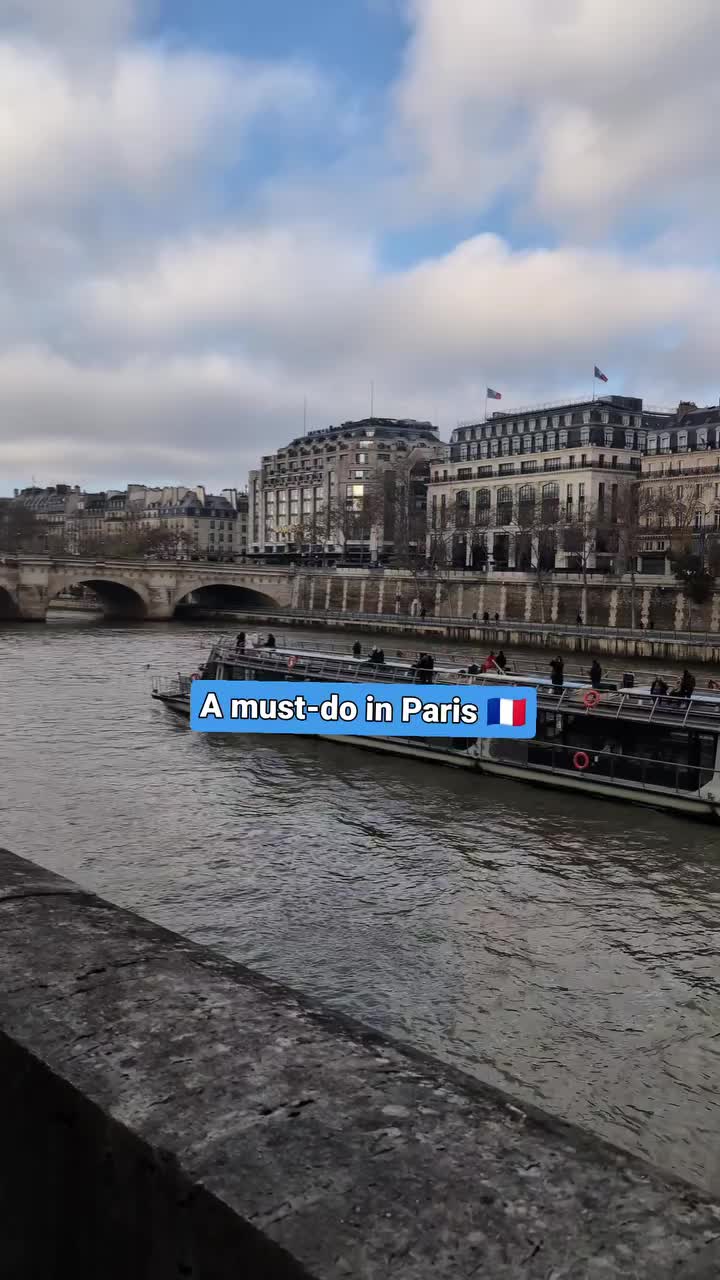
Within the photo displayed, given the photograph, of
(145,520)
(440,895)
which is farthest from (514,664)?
(145,520)

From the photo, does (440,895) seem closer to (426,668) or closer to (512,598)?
(426,668)

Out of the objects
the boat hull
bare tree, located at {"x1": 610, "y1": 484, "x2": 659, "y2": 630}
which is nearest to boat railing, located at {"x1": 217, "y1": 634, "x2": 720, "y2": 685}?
the boat hull

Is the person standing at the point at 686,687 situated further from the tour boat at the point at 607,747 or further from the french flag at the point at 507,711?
the french flag at the point at 507,711

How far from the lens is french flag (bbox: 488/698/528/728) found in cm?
2306

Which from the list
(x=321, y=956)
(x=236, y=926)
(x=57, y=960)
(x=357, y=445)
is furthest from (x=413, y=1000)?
(x=357, y=445)

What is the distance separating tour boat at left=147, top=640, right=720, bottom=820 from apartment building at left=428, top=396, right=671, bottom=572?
1937 inches

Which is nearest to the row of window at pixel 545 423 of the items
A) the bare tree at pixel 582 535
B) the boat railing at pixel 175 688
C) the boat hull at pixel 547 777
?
the bare tree at pixel 582 535

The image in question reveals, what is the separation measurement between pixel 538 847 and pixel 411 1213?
1606cm

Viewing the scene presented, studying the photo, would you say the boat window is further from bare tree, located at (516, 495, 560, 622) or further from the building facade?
the building facade

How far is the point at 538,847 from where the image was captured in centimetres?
1761

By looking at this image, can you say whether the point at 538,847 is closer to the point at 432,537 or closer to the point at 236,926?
the point at 236,926

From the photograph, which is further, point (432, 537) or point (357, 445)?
point (357, 445)

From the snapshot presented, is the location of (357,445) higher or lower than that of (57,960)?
higher

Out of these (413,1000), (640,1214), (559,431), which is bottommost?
(413,1000)
